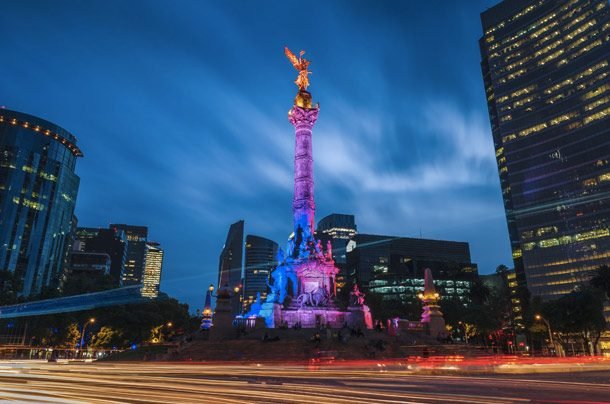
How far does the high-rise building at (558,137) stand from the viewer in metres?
90.9

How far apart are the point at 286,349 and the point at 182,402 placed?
24.9 meters

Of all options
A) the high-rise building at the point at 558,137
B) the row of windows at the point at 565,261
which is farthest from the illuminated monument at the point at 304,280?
the high-rise building at the point at 558,137

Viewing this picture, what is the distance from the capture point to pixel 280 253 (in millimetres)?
54312

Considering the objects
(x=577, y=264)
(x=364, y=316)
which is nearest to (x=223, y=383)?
(x=364, y=316)

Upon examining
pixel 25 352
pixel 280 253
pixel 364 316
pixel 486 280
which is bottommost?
pixel 25 352

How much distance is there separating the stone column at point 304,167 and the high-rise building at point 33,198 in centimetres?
6146

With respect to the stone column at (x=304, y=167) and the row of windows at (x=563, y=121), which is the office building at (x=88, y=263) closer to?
the stone column at (x=304, y=167)

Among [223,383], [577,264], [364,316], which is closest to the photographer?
[223,383]

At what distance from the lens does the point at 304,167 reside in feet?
189

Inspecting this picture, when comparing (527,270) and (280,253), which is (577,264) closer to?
(527,270)

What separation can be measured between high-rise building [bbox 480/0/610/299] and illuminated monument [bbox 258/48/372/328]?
2521 inches

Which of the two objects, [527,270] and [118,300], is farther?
[527,270]

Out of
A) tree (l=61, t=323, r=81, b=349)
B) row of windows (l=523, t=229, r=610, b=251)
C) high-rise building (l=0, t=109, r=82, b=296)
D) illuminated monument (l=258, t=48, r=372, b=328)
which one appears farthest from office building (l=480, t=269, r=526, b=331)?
high-rise building (l=0, t=109, r=82, b=296)

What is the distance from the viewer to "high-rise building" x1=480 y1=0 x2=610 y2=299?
298 ft
